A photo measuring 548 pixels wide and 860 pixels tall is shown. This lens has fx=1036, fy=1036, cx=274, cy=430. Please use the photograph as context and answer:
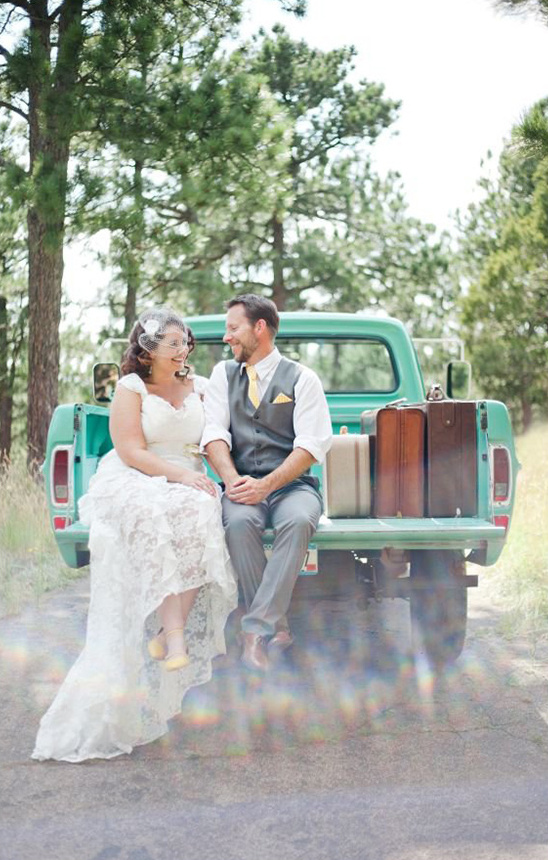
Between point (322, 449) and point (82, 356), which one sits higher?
point (82, 356)

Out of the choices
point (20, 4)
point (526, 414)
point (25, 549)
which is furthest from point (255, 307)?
point (526, 414)

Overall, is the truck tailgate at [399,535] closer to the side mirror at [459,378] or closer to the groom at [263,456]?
the groom at [263,456]

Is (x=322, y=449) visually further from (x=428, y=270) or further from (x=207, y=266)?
(x=428, y=270)

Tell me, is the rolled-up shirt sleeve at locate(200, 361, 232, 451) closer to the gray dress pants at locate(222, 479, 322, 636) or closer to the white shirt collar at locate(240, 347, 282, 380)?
the white shirt collar at locate(240, 347, 282, 380)

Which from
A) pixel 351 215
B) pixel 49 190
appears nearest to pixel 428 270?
pixel 351 215

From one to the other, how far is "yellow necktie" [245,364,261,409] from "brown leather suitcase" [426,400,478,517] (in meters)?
0.77

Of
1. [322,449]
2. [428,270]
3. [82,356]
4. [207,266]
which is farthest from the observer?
[82,356]

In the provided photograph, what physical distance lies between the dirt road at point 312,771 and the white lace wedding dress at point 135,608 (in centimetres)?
13

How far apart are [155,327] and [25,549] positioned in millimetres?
4520

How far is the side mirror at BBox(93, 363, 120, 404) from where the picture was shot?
648cm

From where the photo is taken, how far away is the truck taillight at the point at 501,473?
4.54 metres

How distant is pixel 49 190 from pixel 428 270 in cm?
1389

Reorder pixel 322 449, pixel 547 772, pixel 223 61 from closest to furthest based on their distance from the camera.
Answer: pixel 547 772
pixel 322 449
pixel 223 61

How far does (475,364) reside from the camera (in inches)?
1137
